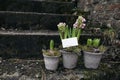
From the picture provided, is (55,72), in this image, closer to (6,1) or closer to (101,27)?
(101,27)

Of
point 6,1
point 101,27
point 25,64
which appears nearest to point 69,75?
point 25,64

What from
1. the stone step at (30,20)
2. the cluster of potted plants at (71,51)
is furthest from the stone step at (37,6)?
the cluster of potted plants at (71,51)

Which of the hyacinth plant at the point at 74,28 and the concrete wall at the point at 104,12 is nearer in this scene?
the hyacinth plant at the point at 74,28

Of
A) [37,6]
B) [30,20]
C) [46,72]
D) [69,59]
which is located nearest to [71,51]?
[69,59]

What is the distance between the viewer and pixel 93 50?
7.93 feet

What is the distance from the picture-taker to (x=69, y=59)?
94.3 inches

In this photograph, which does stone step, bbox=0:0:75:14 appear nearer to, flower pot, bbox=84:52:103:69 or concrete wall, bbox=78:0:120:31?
concrete wall, bbox=78:0:120:31

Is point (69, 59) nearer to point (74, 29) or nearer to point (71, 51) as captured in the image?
point (71, 51)

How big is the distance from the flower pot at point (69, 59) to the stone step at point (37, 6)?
129 centimetres

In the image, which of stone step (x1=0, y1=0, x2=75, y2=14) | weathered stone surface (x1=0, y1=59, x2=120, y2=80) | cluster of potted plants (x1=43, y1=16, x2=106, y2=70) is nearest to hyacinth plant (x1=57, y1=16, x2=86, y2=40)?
cluster of potted plants (x1=43, y1=16, x2=106, y2=70)

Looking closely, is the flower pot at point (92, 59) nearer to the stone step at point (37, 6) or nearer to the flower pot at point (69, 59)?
the flower pot at point (69, 59)

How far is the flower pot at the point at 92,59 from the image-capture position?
239 cm

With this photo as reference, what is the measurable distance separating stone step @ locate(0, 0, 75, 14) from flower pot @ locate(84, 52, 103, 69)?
133 centimetres

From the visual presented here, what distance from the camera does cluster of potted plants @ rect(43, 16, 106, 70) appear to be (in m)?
2.34
